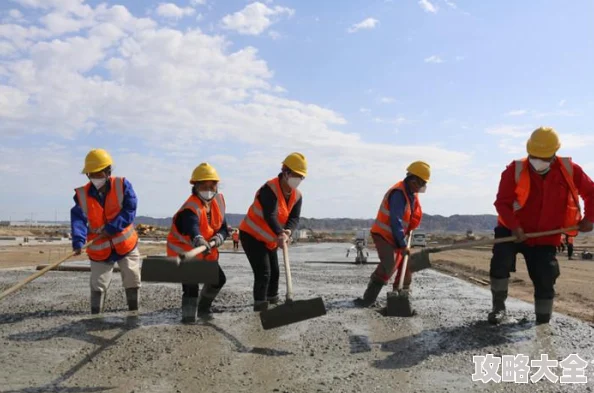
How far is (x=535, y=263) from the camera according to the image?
5.20 meters

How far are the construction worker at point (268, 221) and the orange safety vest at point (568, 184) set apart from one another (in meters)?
2.15

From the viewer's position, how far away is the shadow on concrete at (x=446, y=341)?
384 cm

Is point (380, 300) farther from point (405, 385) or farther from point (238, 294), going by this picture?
point (405, 385)

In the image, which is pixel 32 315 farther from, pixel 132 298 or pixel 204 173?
pixel 204 173

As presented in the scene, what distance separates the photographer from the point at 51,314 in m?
5.48

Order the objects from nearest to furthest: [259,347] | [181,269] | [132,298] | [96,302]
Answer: [259,347], [181,269], [96,302], [132,298]

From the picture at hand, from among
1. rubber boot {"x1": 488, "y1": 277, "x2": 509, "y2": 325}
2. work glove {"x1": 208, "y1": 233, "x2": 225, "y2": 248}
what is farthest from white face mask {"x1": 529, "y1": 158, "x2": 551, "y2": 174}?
work glove {"x1": 208, "y1": 233, "x2": 225, "y2": 248}

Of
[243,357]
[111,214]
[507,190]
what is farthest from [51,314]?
[507,190]

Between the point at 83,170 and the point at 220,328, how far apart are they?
221 cm

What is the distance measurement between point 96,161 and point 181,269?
1611mm

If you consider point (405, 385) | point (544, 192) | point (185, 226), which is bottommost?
point (405, 385)

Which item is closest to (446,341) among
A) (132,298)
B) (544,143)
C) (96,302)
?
Result: (544,143)

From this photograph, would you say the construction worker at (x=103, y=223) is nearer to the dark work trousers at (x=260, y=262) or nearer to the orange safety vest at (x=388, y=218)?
the dark work trousers at (x=260, y=262)

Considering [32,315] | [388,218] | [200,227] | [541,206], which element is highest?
[541,206]
